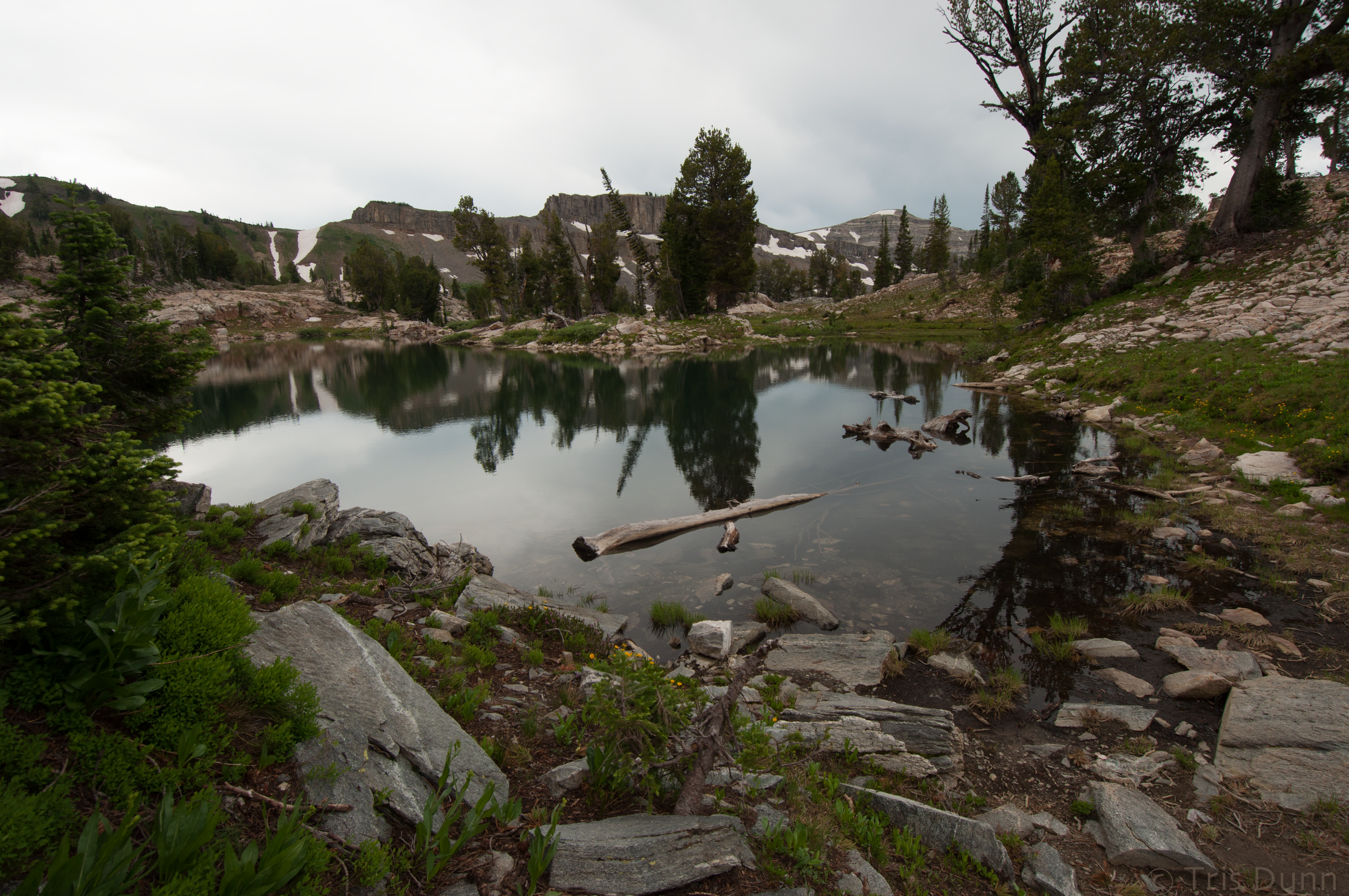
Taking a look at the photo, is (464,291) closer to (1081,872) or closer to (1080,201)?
(1080,201)

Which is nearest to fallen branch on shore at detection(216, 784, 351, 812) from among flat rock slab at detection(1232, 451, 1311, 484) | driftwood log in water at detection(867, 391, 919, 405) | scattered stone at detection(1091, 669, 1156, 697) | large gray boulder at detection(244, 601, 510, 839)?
large gray boulder at detection(244, 601, 510, 839)

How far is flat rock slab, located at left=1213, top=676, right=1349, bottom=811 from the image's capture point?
5020 millimetres

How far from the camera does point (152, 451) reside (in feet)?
14.7

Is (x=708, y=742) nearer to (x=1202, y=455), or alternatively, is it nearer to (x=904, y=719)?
(x=904, y=719)

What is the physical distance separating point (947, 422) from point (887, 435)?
9.44 feet

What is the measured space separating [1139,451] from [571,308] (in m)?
81.5

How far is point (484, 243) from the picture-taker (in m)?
81.8

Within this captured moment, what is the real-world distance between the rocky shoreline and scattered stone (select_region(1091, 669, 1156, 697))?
0.12ft

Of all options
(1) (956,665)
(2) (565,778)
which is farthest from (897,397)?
(2) (565,778)

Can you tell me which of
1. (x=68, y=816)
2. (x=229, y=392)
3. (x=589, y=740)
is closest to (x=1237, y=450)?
(x=589, y=740)

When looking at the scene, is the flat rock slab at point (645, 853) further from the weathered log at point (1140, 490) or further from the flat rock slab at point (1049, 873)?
the weathered log at point (1140, 490)

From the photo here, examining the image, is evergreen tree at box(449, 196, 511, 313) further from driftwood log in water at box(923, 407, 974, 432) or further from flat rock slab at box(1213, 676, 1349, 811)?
flat rock slab at box(1213, 676, 1349, 811)

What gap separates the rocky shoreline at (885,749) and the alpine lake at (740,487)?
1003mm

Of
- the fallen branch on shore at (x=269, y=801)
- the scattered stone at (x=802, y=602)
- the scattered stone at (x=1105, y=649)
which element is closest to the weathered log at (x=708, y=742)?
the fallen branch on shore at (x=269, y=801)
